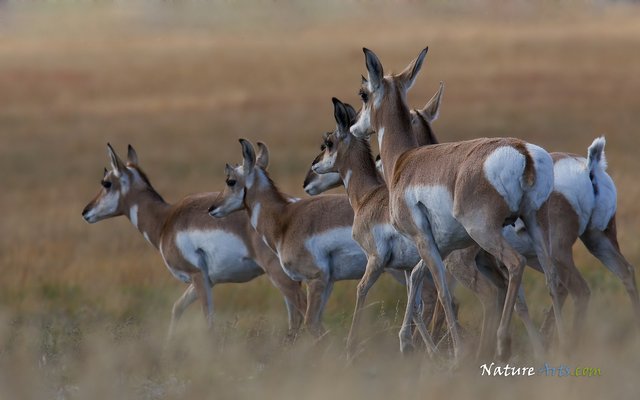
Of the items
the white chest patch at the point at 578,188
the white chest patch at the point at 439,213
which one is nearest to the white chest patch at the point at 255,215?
the white chest patch at the point at 578,188

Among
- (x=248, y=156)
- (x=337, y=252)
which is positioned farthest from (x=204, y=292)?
(x=337, y=252)

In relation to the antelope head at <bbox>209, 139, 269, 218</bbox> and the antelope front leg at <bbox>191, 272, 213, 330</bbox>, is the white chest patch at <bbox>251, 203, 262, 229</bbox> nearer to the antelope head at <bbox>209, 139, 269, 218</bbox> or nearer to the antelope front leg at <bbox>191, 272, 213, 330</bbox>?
the antelope head at <bbox>209, 139, 269, 218</bbox>

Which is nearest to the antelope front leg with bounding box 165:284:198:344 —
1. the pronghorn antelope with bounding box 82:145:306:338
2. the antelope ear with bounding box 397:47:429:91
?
the pronghorn antelope with bounding box 82:145:306:338

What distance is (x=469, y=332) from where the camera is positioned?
11.1 meters

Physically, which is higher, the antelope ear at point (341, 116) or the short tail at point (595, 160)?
the antelope ear at point (341, 116)

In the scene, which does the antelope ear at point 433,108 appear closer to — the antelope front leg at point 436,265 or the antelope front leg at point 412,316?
the antelope front leg at point 412,316

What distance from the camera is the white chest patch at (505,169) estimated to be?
8750 millimetres

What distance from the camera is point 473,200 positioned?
8867 mm

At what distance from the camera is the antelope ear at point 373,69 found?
10105 millimetres

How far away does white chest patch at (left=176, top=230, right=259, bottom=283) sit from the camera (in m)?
12.9

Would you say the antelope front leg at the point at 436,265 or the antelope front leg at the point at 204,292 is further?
the antelope front leg at the point at 204,292

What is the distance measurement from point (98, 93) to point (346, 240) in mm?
24813

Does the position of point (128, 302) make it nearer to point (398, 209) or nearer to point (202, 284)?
point (202, 284)

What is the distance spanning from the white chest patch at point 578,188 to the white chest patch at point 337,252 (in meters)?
1.79
